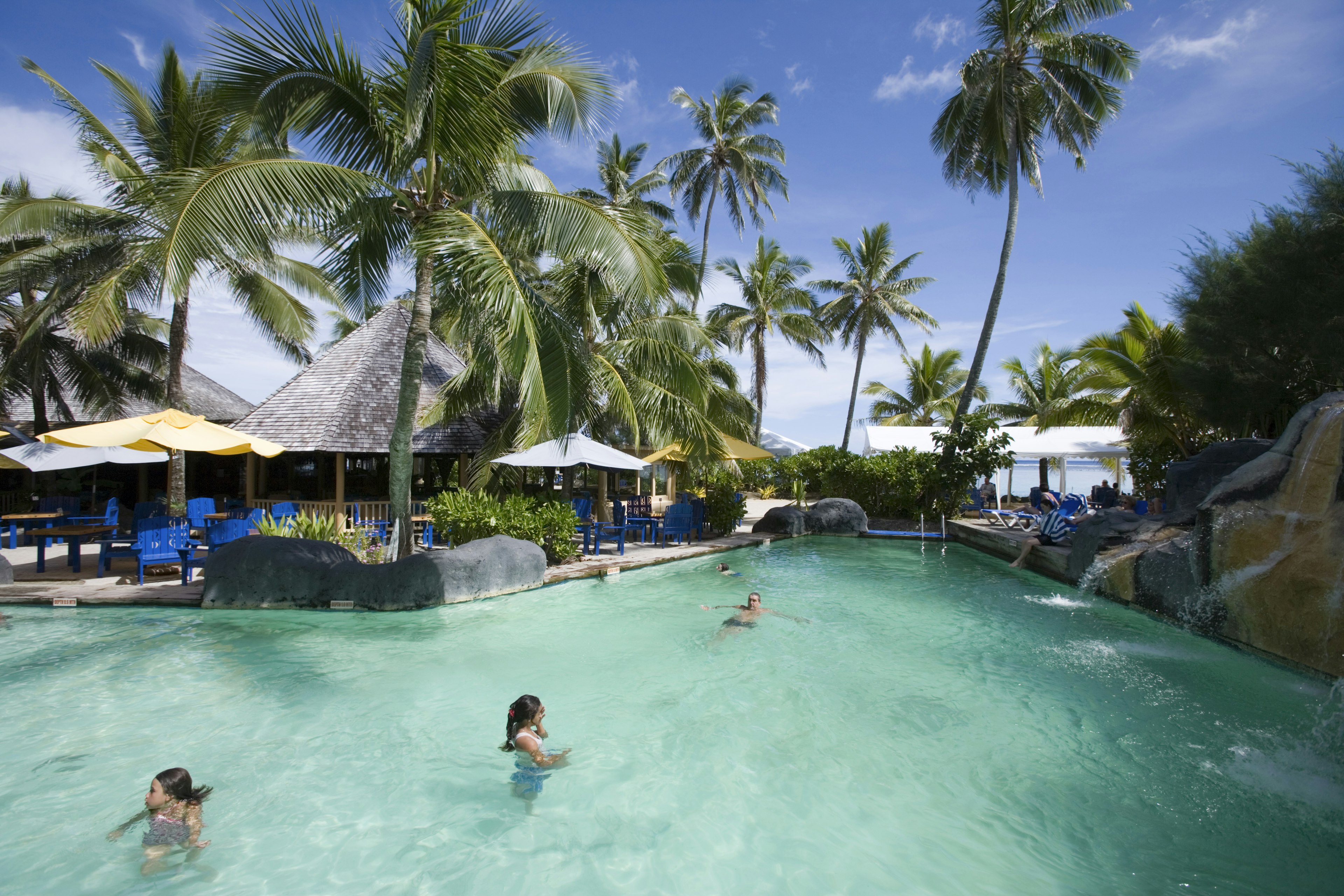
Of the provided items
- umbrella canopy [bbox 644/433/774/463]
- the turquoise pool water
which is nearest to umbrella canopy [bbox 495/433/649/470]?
umbrella canopy [bbox 644/433/774/463]

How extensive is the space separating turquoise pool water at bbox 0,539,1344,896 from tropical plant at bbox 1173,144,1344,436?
696cm

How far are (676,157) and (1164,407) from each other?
1899 cm

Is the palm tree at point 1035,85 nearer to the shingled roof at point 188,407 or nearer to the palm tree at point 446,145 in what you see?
the palm tree at point 446,145

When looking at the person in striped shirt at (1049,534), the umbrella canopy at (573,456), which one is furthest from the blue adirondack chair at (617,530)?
the person in striped shirt at (1049,534)

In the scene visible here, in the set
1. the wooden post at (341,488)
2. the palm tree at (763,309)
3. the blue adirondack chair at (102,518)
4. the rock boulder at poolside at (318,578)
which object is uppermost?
the palm tree at (763,309)

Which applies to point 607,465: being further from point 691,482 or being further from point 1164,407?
point 1164,407

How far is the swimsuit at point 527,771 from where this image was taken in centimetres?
477

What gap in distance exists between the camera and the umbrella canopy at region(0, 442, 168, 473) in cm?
1216

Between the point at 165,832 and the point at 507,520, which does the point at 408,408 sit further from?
the point at 165,832

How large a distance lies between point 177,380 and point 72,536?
4.75 m

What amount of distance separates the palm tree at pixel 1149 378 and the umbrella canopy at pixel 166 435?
18705mm

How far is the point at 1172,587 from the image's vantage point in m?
8.87

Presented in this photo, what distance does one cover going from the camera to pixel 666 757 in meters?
5.26

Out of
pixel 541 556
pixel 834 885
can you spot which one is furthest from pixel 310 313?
pixel 834 885
